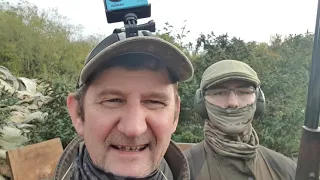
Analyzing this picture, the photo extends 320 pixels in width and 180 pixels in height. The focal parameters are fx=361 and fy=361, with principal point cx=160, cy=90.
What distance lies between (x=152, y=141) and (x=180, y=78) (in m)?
0.27

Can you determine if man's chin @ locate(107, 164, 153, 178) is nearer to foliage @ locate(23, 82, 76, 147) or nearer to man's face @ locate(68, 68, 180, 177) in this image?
man's face @ locate(68, 68, 180, 177)

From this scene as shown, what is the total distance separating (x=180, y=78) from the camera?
55.1 inches

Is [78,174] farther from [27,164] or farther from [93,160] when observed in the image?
[27,164]

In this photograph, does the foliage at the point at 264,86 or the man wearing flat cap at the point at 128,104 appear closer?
the man wearing flat cap at the point at 128,104

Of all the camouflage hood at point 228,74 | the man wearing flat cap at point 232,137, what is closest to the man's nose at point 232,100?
the man wearing flat cap at point 232,137

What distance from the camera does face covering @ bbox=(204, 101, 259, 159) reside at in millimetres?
2549

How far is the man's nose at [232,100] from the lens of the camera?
253 centimetres

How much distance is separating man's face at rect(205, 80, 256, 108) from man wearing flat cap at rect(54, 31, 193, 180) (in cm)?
126

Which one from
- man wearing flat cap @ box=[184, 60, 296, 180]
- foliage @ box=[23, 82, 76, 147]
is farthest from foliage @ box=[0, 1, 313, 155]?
man wearing flat cap @ box=[184, 60, 296, 180]

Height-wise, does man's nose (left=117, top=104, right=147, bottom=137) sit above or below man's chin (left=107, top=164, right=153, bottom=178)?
above

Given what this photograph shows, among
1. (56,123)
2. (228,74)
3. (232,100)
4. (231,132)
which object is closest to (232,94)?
(232,100)

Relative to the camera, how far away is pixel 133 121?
1.22 meters

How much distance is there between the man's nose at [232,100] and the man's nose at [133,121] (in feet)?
4.60

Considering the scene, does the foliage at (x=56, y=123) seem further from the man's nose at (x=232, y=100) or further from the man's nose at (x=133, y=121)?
the man's nose at (x=133, y=121)
